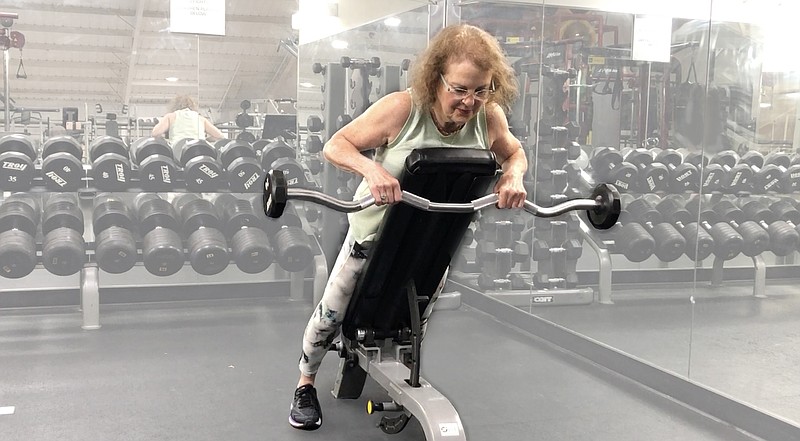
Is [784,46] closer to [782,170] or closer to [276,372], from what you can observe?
[782,170]

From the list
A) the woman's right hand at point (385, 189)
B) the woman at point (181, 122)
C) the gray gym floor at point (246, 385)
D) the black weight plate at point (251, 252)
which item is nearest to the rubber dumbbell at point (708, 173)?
the gray gym floor at point (246, 385)

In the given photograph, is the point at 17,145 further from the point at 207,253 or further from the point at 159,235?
the point at 207,253

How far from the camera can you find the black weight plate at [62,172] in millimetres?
3645

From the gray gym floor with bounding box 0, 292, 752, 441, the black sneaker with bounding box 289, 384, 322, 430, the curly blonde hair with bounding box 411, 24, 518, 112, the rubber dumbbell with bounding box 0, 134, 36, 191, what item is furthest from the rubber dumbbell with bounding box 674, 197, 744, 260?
the rubber dumbbell with bounding box 0, 134, 36, 191

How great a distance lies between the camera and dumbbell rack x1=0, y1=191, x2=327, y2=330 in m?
3.58

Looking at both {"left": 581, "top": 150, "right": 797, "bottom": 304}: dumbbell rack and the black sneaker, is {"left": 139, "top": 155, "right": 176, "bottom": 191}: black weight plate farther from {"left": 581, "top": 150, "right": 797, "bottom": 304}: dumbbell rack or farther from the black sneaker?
{"left": 581, "top": 150, "right": 797, "bottom": 304}: dumbbell rack

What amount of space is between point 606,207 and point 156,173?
277 centimetres

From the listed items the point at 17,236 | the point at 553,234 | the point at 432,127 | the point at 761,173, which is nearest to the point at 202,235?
the point at 17,236

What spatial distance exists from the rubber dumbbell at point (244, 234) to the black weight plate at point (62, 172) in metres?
0.75

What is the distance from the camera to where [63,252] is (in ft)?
11.2

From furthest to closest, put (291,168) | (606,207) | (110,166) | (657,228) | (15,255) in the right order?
(291,168) < (110,166) < (657,228) < (15,255) < (606,207)

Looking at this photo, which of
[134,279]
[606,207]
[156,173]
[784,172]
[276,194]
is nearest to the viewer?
[276,194]

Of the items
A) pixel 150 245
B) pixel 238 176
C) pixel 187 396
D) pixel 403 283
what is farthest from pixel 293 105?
pixel 403 283

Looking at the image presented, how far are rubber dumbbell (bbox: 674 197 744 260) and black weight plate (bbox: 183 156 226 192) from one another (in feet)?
8.11
